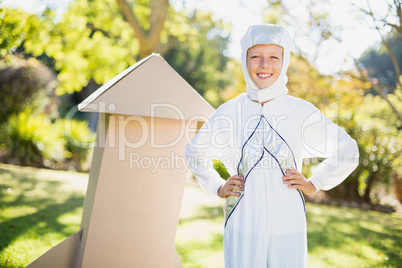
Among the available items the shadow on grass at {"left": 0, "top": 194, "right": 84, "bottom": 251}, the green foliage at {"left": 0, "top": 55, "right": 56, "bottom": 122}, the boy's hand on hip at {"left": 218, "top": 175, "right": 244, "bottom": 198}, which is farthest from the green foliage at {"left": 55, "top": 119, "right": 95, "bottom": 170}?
the boy's hand on hip at {"left": 218, "top": 175, "right": 244, "bottom": 198}

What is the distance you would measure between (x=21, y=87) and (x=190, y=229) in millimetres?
9937

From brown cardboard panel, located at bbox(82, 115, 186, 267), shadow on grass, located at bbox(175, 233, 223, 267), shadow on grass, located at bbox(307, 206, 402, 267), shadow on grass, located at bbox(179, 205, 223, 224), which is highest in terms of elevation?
brown cardboard panel, located at bbox(82, 115, 186, 267)

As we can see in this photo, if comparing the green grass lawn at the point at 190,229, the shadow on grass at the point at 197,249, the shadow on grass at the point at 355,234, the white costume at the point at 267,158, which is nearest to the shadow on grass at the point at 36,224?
the green grass lawn at the point at 190,229

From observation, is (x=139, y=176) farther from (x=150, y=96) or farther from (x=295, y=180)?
(x=295, y=180)

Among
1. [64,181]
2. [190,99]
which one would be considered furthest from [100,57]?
[190,99]

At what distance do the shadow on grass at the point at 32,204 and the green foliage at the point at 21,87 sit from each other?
17.5 ft

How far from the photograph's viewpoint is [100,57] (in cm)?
984

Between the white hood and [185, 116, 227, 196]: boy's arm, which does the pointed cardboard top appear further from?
the white hood

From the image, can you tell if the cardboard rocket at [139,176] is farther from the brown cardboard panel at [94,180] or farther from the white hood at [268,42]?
the white hood at [268,42]

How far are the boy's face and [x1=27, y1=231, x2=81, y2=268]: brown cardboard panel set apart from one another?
5.37 feet

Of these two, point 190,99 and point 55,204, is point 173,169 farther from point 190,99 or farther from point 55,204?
point 55,204

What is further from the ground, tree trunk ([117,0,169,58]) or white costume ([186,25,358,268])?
tree trunk ([117,0,169,58])

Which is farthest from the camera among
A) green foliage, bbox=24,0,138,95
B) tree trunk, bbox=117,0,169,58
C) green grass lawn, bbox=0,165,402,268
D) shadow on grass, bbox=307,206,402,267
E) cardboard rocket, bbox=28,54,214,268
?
green foliage, bbox=24,0,138,95

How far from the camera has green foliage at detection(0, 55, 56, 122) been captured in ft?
38.9
